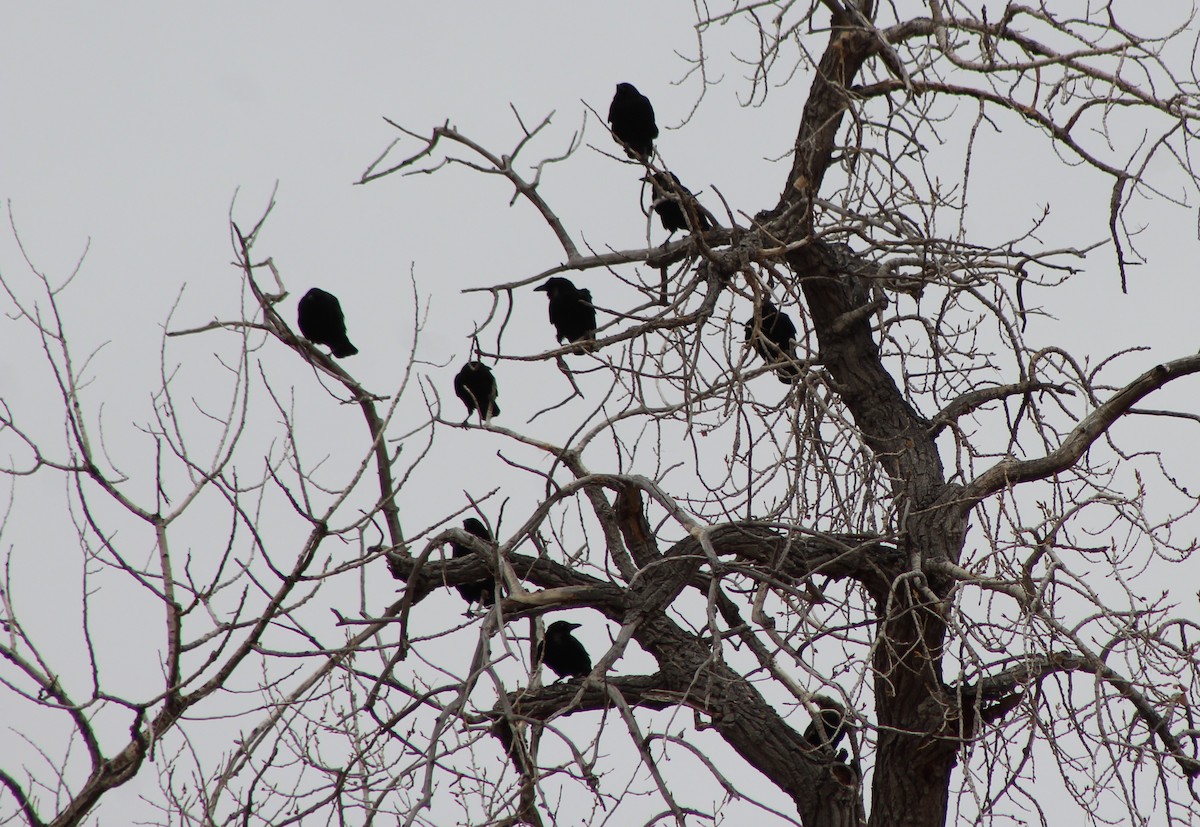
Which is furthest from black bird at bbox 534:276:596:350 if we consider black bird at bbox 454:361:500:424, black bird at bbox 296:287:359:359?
black bird at bbox 296:287:359:359

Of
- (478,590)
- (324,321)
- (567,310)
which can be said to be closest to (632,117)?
(567,310)

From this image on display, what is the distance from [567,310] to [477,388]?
0.64m

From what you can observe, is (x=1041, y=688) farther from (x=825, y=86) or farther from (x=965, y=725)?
(x=825, y=86)

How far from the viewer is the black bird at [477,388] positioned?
584 cm

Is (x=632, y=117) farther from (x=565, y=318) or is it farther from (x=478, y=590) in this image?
(x=478, y=590)

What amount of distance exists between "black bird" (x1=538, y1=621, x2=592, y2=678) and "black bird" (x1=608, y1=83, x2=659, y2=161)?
7.85ft

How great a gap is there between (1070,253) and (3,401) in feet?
12.2

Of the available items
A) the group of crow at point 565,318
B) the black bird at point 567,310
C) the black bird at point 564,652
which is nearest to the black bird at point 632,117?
the group of crow at point 565,318

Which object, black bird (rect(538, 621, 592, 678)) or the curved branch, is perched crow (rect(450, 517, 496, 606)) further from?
the curved branch

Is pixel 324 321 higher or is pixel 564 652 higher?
pixel 324 321

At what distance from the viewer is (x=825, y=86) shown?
510 cm

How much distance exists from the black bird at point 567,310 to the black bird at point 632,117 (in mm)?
768

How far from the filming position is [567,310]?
611cm

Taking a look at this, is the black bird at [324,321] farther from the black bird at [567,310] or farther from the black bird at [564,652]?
the black bird at [564,652]
